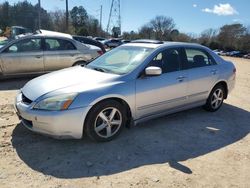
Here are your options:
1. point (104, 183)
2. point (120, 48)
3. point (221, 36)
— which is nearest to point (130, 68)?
point (120, 48)

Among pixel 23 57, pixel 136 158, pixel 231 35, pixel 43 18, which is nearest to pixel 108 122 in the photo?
pixel 136 158

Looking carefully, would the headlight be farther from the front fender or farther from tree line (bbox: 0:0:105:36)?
tree line (bbox: 0:0:105:36)

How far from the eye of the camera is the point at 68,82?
443 cm

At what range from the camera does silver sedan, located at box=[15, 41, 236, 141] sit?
4.04m

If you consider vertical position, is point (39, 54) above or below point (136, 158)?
above

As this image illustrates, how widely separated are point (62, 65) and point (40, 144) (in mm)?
5149

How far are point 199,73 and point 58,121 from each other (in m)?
3.06

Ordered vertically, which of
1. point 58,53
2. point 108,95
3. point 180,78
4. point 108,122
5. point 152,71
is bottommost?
point 108,122

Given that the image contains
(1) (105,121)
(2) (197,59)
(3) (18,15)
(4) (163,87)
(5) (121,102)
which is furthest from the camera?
(3) (18,15)

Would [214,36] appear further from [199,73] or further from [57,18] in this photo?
[199,73]

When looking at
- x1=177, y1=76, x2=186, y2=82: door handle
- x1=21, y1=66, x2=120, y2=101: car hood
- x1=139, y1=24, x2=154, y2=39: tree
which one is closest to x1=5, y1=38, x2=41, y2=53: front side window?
x1=21, y1=66, x2=120, y2=101: car hood

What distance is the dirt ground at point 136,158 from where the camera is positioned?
11.5ft

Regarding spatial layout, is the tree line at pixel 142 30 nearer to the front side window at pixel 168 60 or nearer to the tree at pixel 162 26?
the tree at pixel 162 26

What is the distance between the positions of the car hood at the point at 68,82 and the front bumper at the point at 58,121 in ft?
0.89
